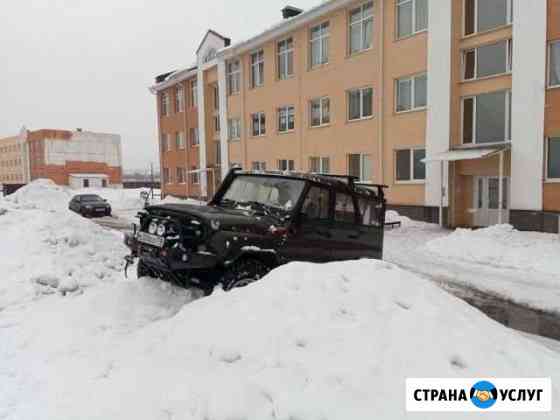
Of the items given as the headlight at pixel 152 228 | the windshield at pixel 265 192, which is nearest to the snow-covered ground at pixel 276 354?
the headlight at pixel 152 228

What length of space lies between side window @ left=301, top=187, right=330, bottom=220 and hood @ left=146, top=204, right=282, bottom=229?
1.74ft

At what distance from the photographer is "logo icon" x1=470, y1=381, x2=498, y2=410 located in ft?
9.32

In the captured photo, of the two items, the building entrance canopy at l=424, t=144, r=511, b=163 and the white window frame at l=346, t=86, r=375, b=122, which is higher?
the white window frame at l=346, t=86, r=375, b=122

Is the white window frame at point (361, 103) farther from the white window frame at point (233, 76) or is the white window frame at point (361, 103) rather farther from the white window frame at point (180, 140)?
the white window frame at point (180, 140)

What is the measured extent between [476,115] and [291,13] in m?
14.0

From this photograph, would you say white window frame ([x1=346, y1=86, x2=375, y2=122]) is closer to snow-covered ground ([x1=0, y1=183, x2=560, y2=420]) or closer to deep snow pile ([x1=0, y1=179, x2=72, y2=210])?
snow-covered ground ([x1=0, y1=183, x2=560, y2=420])

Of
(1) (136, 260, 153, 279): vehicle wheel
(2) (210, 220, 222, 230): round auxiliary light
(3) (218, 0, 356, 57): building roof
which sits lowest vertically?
(1) (136, 260, 153, 279): vehicle wheel

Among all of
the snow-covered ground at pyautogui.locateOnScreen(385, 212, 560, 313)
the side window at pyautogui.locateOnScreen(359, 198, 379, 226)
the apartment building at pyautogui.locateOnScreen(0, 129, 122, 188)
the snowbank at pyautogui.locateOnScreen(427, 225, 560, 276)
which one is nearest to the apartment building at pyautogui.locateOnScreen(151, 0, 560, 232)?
the snowbank at pyautogui.locateOnScreen(427, 225, 560, 276)

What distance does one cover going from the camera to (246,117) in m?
28.4

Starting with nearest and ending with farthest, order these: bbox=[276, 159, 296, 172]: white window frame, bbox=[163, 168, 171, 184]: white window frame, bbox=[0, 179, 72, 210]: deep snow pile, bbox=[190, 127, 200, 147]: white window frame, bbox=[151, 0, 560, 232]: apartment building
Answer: bbox=[151, 0, 560, 232]: apartment building < bbox=[276, 159, 296, 172]: white window frame < bbox=[0, 179, 72, 210]: deep snow pile < bbox=[190, 127, 200, 147]: white window frame < bbox=[163, 168, 171, 184]: white window frame

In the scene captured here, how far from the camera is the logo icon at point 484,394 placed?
2.84 m

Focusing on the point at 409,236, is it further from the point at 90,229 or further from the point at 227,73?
the point at 227,73

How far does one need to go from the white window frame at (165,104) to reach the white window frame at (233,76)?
10.4 meters

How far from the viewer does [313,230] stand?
6328mm
